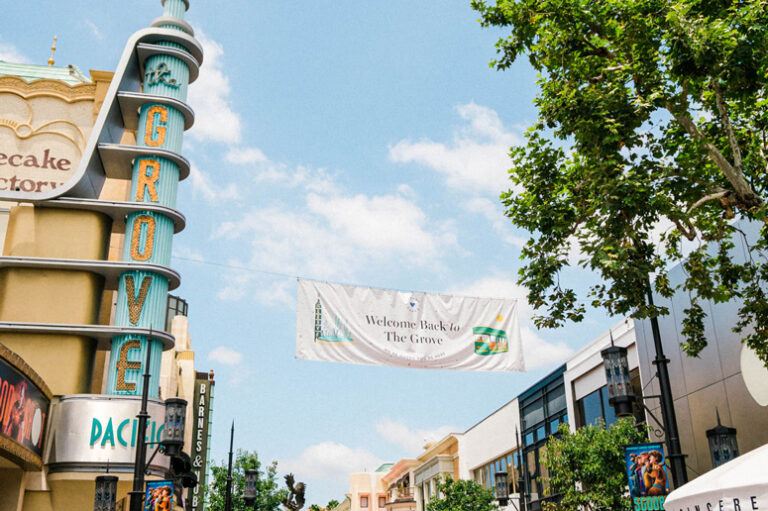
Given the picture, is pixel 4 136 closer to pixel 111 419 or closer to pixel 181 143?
pixel 181 143

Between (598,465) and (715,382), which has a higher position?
(715,382)

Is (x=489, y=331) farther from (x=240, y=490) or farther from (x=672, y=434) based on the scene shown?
(x=240, y=490)

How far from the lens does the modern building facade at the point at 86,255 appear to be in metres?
22.8

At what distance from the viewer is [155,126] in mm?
28359

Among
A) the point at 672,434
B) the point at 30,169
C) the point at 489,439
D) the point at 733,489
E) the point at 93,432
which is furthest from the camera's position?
the point at 489,439

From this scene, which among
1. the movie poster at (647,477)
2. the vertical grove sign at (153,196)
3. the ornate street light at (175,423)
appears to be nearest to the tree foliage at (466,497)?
the vertical grove sign at (153,196)

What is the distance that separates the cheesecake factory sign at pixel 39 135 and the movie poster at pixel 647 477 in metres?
22.0

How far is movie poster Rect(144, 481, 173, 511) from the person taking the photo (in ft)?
62.0

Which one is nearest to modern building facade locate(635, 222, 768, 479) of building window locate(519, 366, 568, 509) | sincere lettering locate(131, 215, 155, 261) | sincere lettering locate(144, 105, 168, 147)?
building window locate(519, 366, 568, 509)

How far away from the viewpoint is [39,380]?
20953 mm

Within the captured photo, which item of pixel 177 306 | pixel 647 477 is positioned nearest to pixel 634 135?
pixel 647 477

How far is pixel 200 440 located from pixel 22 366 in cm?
3602

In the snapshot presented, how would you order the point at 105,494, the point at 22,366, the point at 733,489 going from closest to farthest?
the point at 733,489
the point at 22,366
the point at 105,494

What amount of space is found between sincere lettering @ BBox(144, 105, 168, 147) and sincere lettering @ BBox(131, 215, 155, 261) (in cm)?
317
